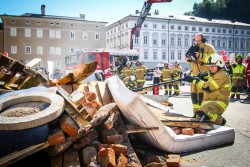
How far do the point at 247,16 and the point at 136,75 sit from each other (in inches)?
2755

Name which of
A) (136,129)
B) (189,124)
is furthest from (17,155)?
(189,124)

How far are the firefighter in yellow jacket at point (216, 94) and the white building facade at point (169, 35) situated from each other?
154 ft

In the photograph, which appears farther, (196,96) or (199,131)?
(196,96)

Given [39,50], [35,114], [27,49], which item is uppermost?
[27,49]

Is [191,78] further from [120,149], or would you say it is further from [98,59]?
[98,59]

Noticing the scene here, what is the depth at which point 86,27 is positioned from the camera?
48.0 metres

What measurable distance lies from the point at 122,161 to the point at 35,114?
1.22m

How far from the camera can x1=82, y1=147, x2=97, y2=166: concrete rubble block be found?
9.09ft

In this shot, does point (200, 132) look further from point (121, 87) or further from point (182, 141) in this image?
point (121, 87)

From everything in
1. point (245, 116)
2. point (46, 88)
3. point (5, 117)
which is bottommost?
point (245, 116)

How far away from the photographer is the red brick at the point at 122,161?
268 centimetres

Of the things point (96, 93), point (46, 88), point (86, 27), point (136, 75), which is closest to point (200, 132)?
point (96, 93)

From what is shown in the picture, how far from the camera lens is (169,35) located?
5772 centimetres

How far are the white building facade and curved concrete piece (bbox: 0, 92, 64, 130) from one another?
162ft
